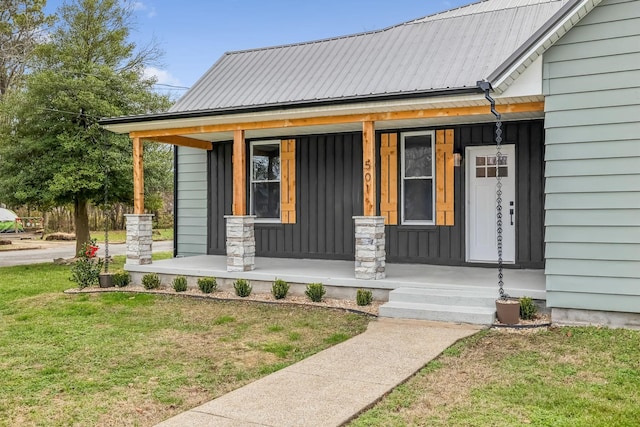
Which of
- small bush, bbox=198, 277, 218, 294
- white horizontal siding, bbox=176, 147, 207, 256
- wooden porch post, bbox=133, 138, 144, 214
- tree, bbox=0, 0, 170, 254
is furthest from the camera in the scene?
tree, bbox=0, 0, 170, 254

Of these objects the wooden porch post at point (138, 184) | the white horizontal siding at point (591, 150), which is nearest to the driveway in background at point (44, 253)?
the wooden porch post at point (138, 184)

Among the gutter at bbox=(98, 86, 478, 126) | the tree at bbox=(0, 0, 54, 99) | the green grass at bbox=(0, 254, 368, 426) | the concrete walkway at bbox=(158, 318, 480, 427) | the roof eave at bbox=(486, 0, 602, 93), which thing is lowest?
the green grass at bbox=(0, 254, 368, 426)

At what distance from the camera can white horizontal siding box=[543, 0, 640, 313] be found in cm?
535

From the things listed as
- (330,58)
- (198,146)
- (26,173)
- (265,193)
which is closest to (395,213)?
(265,193)

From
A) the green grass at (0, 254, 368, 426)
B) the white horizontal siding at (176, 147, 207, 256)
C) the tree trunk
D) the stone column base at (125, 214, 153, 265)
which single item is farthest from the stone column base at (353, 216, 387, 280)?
the tree trunk

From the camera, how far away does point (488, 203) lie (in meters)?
8.28

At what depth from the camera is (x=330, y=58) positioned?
9.91 m

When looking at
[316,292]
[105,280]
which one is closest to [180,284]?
[105,280]

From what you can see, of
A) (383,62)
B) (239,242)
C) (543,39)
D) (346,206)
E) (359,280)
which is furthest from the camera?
(346,206)

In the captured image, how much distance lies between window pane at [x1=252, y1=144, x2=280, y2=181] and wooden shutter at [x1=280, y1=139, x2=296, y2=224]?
20 centimetres

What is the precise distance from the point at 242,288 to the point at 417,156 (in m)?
3.63

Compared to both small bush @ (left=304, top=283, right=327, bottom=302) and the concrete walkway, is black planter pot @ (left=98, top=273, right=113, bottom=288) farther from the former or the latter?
the concrete walkway

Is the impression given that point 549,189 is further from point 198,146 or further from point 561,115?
point 198,146

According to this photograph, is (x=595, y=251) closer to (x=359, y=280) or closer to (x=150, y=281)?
(x=359, y=280)
